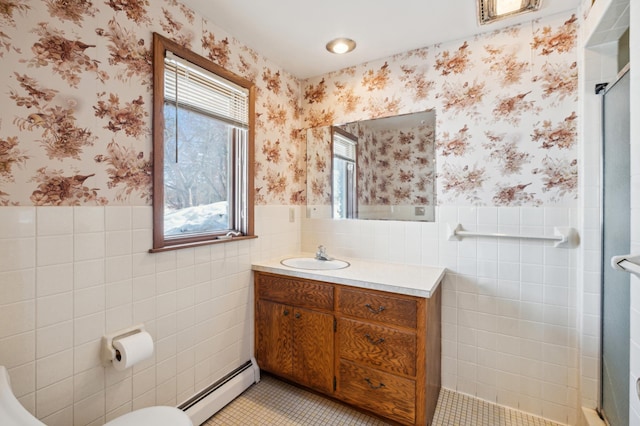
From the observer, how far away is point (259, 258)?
2.16 m

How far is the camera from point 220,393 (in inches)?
71.2

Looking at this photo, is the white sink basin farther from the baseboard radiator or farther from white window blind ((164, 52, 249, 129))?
white window blind ((164, 52, 249, 129))

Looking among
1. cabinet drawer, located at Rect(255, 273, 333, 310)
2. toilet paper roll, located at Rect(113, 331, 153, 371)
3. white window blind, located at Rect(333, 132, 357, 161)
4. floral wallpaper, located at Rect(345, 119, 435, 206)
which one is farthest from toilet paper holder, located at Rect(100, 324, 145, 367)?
white window blind, located at Rect(333, 132, 357, 161)

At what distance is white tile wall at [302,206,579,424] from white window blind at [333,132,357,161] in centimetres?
69

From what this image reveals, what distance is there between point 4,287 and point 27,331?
19 centimetres

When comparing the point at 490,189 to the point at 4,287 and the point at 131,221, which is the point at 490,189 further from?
the point at 4,287

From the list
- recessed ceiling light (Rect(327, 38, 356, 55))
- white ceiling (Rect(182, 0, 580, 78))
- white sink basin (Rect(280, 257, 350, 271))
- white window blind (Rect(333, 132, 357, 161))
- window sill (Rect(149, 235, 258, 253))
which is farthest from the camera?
white window blind (Rect(333, 132, 357, 161))

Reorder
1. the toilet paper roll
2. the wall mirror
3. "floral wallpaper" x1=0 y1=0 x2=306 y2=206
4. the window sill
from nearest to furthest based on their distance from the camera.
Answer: "floral wallpaper" x1=0 y1=0 x2=306 y2=206
the toilet paper roll
the window sill
the wall mirror

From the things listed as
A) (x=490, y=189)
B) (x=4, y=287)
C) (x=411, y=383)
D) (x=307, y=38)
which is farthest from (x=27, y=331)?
(x=490, y=189)

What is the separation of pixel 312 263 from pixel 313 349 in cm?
64

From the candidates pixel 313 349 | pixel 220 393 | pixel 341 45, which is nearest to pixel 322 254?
pixel 313 349

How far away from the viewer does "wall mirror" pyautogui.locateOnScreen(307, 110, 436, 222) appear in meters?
2.05

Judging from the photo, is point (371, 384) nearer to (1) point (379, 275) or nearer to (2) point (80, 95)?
(1) point (379, 275)

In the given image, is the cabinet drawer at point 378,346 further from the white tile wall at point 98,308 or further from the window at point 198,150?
the window at point 198,150
